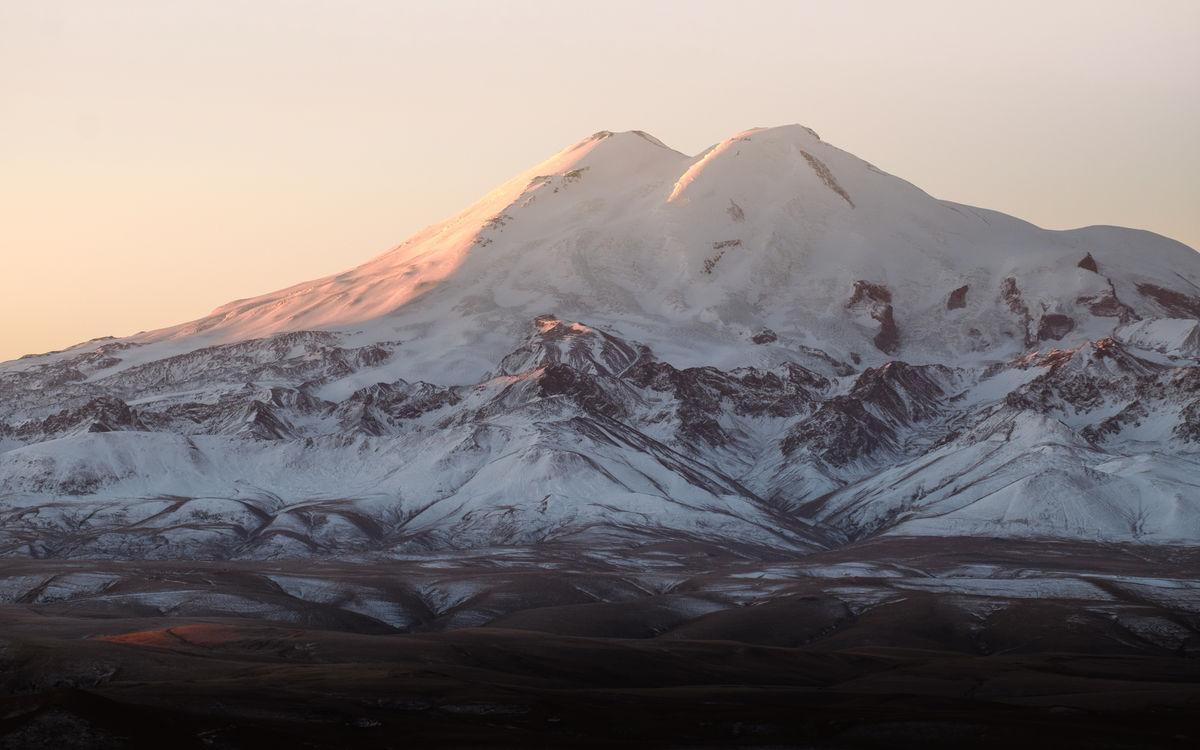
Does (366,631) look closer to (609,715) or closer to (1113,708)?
(609,715)

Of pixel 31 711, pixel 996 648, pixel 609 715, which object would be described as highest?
pixel 31 711

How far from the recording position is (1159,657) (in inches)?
6718

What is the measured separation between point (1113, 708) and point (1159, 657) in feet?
155

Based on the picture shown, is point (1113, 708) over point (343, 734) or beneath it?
beneath

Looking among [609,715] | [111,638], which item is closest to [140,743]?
[609,715]

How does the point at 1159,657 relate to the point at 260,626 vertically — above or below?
below

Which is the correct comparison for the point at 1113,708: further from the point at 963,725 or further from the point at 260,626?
the point at 260,626

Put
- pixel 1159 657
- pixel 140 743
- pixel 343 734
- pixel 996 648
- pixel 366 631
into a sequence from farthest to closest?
pixel 366 631, pixel 996 648, pixel 1159 657, pixel 343 734, pixel 140 743

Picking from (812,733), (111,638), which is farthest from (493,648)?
(812,733)

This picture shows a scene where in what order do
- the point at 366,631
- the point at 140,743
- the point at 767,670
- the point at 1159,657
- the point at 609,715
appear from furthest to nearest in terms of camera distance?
the point at 366,631 < the point at 1159,657 < the point at 767,670 < the point at 609,715 < the point at 140,743

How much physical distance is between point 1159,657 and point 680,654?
1788 inches

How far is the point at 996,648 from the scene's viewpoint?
184 meters

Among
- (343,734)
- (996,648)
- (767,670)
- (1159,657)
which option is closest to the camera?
(343,734)

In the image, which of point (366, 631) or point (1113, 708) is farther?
point (366, 631)
